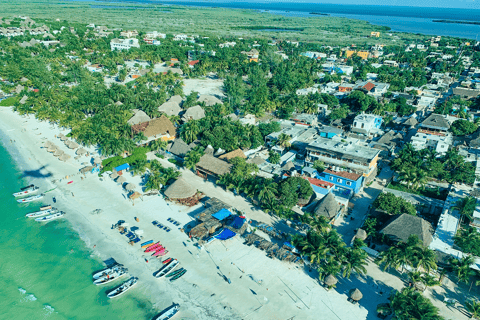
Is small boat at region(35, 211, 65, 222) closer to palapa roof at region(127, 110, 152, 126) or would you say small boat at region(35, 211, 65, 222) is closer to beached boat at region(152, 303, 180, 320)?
beached boat at region(152, 303, 180, 320)

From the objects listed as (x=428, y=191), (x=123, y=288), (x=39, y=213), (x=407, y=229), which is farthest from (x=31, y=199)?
(x=428, y=191)

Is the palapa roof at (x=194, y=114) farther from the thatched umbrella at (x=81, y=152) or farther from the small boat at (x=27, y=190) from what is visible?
the small boat at (x=27, y=190)

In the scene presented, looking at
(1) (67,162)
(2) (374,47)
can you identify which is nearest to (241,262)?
(1) (67,162)

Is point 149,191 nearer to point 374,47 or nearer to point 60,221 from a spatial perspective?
point 60,221

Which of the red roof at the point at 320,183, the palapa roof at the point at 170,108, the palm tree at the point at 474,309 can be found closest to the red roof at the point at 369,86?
the palapa roof at the point at 170,108

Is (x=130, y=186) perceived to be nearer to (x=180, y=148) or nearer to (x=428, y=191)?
(x=180, y=148)

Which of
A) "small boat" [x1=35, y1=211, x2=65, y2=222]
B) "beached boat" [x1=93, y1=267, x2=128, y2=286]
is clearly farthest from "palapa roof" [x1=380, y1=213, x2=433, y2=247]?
"small boat" [x1=35, y1=211, x2=65, y2=222]
